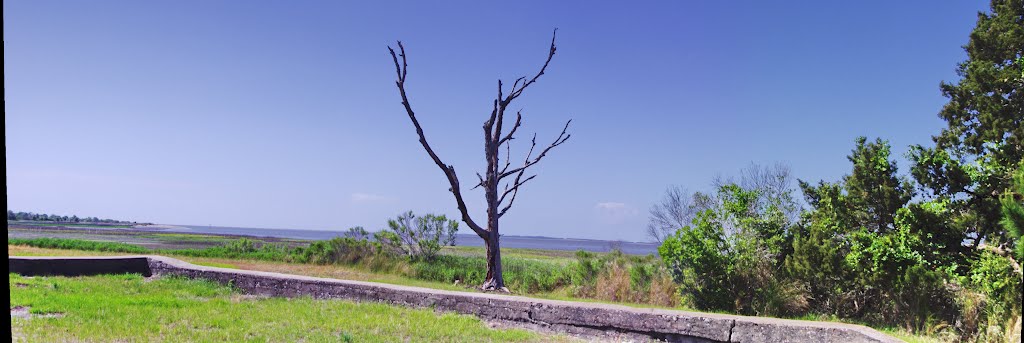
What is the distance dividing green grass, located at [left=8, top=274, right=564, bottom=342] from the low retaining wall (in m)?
0.44

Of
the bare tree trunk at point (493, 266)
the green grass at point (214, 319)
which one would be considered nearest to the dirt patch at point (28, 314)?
the green grass at point (214, 319)

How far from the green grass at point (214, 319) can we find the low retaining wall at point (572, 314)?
1.44 feet

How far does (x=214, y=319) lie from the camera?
8.59 meters

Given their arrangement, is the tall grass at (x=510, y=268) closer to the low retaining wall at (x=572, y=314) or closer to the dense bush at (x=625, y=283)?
the dense bush at (x=625, y=283)

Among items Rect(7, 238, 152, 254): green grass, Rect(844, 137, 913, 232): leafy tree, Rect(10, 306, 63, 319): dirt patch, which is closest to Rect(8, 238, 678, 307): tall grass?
Rect(7, 238, 152, 254): green grass

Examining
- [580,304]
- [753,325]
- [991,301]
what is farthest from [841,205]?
[580,304]

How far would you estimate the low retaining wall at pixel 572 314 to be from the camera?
818 cm

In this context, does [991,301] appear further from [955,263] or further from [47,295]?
[47,295]

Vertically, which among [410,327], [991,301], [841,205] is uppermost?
[841,205]

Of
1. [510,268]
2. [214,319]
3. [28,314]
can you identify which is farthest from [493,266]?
[28,314]

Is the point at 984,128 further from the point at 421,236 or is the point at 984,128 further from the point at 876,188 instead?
the point at 421,236

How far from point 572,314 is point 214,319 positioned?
4.97m

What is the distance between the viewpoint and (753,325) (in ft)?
27.5

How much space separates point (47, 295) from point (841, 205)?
532 inches
